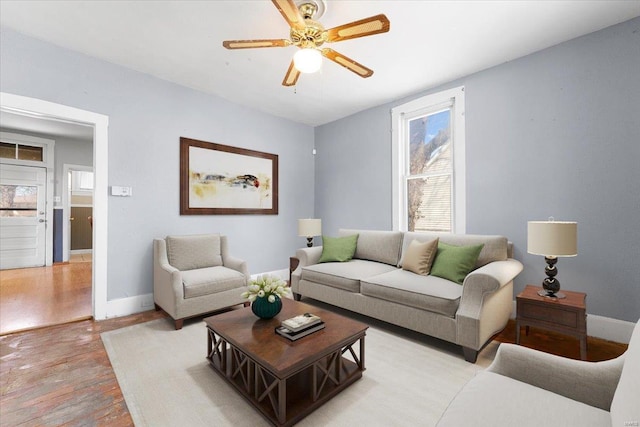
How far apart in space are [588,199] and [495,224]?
30.6 inches

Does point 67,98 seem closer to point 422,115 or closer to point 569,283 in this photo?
point 422,115

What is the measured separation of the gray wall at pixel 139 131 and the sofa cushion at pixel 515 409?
340 cm

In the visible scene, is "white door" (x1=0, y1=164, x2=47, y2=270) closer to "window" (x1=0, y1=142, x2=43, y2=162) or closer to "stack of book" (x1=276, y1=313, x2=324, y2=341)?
"window" (x1=0, y1=142, x2=43, y2=162)

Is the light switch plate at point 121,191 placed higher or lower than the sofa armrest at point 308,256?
higher

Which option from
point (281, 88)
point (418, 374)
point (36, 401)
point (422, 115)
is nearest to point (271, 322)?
point (418, 374)

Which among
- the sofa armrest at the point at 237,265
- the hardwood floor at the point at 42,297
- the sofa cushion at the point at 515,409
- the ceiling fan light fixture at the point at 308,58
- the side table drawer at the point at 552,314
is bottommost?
the hardwood floor at the point at 42,297

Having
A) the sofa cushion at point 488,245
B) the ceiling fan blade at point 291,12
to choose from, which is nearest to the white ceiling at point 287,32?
the ceiling fan blade at point 291,12

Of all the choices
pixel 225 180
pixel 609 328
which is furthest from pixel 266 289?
pixel 609 328

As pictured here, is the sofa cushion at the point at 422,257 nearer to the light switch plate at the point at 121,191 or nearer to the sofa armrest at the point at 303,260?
the sofa armrest at the point at 303,260

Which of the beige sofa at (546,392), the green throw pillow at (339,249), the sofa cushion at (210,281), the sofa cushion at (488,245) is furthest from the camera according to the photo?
the green throw pillow at (339,249)

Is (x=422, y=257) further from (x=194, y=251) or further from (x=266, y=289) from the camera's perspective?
(x=194, y=251)

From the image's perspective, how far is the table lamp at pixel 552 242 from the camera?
7.01ft

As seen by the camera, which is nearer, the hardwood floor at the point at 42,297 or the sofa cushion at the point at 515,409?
the sofa cushion at the point at 515,409

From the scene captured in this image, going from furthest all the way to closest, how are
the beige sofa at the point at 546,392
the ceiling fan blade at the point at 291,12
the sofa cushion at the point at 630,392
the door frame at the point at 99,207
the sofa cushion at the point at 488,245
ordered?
1. the door frame at the point at 99,207
2. the sofa cushion at the point at 488,245
3. the ceiling fan blade at the point at 291,12
4. the beige sofa at the point at 546,392
5. the sofa cushion at the point at 630,392
